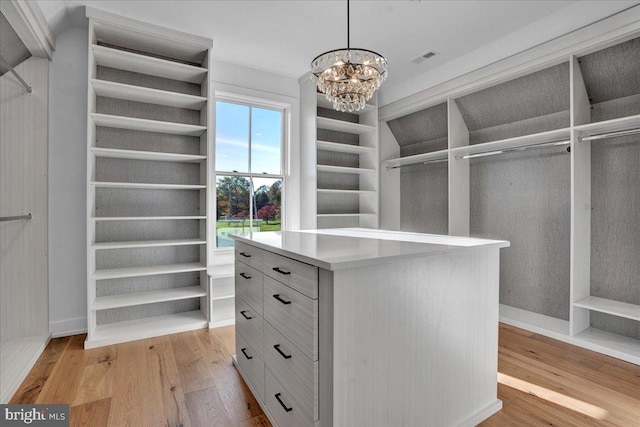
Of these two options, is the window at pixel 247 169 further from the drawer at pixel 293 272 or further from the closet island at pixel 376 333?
the drawer at pixel 293 272

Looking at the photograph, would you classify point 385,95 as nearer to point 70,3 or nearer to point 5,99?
point 70,3

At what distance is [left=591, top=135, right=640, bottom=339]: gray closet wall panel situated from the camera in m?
2.46

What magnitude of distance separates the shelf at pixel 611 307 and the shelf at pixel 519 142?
4.35ft

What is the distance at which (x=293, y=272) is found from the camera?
4.55 ft

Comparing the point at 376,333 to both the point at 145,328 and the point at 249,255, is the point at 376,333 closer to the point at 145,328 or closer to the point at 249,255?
the point at 249,255

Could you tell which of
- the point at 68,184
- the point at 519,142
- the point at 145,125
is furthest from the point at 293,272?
the point at 519,142

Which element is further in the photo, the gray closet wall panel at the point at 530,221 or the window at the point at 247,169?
the window at the point at 247,169

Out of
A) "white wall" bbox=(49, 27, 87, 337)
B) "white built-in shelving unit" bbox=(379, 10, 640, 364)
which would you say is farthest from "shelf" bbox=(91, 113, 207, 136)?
"white built-in shelving unit" bbox=(379, 10, 640, 364)

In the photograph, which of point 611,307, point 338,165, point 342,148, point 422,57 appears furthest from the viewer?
point 338,165

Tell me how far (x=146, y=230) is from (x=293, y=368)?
7.65ft

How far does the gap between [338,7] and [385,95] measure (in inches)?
74.3

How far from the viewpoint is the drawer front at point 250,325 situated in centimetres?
177

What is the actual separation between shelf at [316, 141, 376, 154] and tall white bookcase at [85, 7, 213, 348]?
134 centimetres

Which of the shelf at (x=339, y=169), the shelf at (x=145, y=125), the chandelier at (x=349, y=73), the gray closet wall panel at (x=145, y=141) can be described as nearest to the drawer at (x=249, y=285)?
the chandelier at (x=349, y=73)
